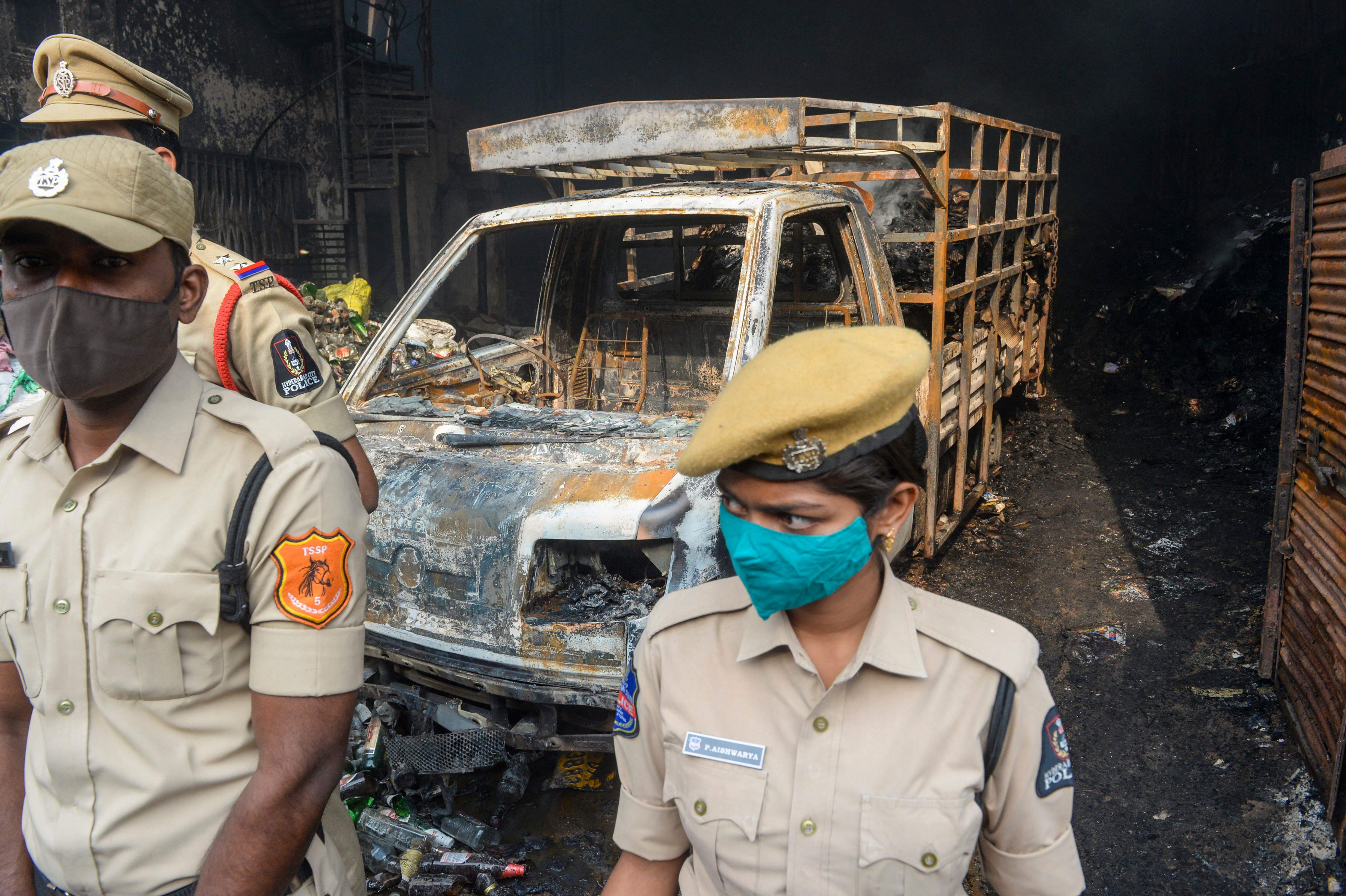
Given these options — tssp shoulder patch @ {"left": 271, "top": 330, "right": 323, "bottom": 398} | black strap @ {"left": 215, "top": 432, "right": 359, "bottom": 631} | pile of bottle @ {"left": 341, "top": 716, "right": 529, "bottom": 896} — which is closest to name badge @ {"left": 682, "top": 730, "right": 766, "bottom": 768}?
black strap @ {"left": 215, "top": 432, "right": 359, "bottom": 631}

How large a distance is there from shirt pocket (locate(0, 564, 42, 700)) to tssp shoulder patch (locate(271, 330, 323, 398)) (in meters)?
0.68

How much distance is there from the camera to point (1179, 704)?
358 centimetres

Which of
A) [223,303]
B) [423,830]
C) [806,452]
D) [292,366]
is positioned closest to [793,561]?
[806,452]

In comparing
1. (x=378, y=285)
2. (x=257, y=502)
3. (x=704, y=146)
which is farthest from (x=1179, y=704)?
(x=378, y=285)

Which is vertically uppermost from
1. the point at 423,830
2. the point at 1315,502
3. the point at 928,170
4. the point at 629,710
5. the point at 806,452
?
the point at 928,170

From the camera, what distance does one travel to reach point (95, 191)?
118cm

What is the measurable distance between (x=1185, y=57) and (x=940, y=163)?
11430 millimetres

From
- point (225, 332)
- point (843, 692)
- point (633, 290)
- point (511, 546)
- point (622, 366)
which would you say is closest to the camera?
point (843, 692)

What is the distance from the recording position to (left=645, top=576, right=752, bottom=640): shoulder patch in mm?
1289

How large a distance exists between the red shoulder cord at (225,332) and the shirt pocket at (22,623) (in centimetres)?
67

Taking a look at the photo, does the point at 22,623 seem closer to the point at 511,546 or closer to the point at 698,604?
the point at 698,604

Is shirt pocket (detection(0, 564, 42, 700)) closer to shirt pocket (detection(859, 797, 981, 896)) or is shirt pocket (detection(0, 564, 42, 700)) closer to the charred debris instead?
shirt pocket (detection(859, 797, 981, 896))

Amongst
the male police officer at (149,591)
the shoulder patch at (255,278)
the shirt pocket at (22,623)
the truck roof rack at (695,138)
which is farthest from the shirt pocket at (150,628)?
the truck roof rack at (695,138)

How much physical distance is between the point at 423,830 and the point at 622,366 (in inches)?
98.6
